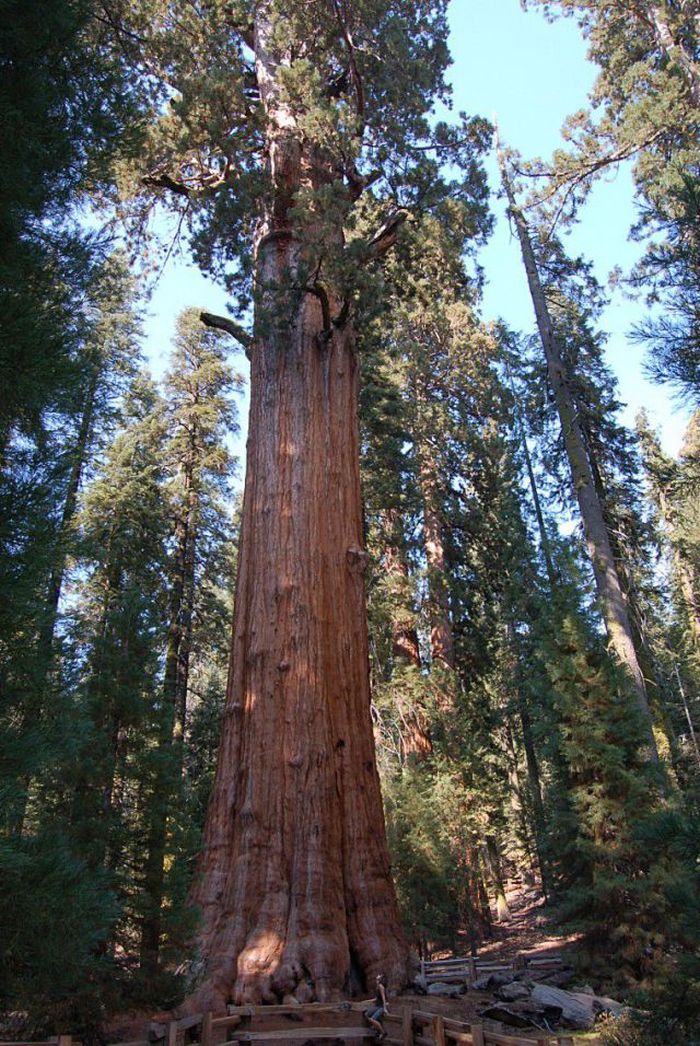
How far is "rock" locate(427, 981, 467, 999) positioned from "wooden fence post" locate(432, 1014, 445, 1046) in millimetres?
2353

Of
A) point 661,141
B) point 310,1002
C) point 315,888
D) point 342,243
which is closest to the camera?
point 310,1002

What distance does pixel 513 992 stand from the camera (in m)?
7.18

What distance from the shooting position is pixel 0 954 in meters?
3.25

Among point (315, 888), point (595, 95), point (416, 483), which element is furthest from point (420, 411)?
point (315, 888)

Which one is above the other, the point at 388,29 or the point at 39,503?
the point at 388,29

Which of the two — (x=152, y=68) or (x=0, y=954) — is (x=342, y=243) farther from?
(x=0, y=954)

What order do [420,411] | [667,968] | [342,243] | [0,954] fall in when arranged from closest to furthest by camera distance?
[0,954] < [667,968] < [342,243] < [420,411]

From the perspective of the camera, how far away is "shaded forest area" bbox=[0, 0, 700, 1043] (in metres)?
3.95

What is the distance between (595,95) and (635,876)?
48.2 feet

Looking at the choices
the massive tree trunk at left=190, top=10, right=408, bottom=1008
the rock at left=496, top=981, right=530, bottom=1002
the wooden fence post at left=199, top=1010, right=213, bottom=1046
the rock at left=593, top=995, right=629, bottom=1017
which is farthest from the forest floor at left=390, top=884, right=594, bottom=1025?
the wooden fence post at left=199, top=1010, right=213, bottom=1046

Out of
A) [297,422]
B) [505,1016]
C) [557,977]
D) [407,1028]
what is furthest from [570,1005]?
[297,422]

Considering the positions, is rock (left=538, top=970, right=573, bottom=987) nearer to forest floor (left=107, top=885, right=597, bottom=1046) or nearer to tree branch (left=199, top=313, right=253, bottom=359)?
forest floor (left=107, top=885, right=597, bottom=1046)

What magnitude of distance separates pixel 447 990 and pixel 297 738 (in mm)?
3126

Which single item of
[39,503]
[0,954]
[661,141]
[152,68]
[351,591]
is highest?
[661,141]
